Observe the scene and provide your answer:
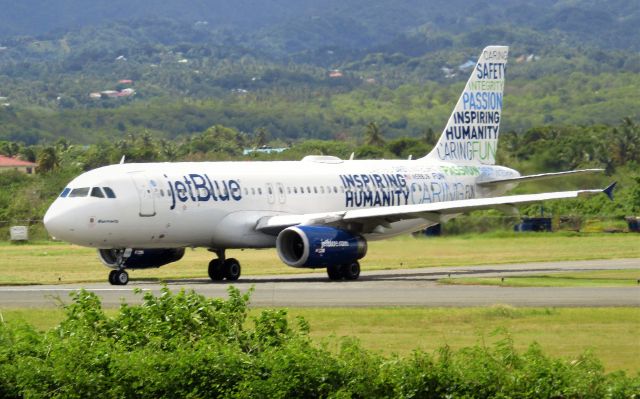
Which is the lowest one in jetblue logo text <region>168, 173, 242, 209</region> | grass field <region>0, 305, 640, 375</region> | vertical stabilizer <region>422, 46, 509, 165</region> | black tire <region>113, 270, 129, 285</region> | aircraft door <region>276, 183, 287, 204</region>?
black tire <region>113, 270, 129, 285</region>

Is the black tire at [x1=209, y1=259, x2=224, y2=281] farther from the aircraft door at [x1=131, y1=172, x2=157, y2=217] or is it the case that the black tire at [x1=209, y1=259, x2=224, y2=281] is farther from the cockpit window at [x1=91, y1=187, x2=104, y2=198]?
the cockpit window at [x1=91, y1=187, x2=104, y2=198]

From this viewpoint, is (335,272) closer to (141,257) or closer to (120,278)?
(141,257)

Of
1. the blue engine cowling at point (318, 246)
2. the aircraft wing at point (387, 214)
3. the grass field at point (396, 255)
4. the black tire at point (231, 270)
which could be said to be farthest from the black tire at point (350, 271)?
the grass field at point (396, 255)

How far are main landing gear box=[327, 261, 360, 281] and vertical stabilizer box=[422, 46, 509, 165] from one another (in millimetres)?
10494

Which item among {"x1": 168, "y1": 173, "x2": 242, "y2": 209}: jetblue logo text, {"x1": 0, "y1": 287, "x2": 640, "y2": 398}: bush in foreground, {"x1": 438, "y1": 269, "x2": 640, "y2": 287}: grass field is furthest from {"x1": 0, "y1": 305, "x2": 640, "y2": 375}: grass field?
{"x1": 168, "y1": 173, "x2": 242, "y2": 209}: jetblue logo text

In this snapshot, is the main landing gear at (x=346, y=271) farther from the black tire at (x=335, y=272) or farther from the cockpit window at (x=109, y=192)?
the cockpit window at (x=109, y=192)

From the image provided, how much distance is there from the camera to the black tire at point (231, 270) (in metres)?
41.9

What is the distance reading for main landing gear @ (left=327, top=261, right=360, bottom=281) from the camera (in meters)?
40.9

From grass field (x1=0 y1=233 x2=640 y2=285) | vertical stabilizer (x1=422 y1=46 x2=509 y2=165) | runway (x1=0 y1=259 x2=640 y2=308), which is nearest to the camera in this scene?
runway (x1=0 y1=259 x2=640 y2=308)

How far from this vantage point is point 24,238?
6512 cm

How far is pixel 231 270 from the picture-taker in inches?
1654

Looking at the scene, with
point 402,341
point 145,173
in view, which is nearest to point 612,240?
point 145,173

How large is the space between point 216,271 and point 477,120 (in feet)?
44.0

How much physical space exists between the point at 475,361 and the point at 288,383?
2140 mm
